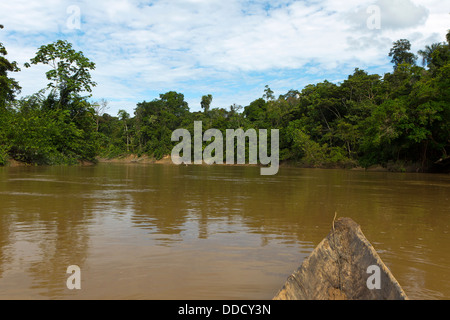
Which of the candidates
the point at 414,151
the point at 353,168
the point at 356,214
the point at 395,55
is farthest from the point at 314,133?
the point at 356,214

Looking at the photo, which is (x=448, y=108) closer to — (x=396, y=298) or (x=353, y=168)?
(x=353, y=168)

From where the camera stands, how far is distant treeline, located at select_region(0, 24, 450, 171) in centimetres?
2817

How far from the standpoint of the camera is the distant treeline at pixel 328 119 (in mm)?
28172

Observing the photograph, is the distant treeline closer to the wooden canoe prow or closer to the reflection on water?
the reflection on water

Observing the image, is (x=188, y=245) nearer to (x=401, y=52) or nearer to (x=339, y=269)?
(x=339, y=269)

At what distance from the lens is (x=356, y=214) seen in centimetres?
782

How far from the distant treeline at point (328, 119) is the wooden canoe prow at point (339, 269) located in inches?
1073

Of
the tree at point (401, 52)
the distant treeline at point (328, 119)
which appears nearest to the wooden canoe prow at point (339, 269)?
the distant treeline at point (328, 119)

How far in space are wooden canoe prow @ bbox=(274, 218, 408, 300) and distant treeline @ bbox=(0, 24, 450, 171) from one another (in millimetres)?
27248

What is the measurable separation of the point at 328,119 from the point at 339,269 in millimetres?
48685

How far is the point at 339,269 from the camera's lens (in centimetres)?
307

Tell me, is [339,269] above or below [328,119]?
below

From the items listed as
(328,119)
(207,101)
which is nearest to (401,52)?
(328,119)

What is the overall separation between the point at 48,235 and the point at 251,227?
330 cm
